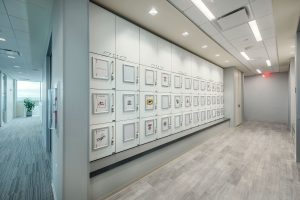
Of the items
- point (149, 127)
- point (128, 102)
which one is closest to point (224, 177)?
point (149, 127)

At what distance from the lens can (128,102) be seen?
9.85ft

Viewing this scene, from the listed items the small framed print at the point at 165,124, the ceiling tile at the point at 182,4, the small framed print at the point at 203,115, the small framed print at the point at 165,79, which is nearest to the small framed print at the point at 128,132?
the small framed print at the point at 165,124

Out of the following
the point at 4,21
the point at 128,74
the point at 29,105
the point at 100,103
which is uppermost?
the point at 4,21

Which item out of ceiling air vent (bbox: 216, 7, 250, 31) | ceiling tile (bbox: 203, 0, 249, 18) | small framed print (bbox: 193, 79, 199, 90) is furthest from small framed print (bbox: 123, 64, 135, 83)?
small framed print (bbox: 193, 79, 199, 90)

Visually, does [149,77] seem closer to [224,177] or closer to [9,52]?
[224,177]

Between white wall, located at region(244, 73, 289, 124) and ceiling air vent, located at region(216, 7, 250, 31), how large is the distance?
29.2 feet

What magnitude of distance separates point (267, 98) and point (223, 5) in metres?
9.93

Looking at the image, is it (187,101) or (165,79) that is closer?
(165,79)

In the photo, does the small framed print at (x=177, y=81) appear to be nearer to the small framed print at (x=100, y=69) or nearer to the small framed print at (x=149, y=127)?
the small framed print at (x=149, y=127)

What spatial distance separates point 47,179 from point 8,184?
62 cm

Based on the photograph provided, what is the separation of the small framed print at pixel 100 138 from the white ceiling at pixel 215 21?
6.94 feet

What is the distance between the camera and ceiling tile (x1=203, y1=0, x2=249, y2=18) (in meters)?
2.48

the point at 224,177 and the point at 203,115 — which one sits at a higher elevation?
the point at 203,115

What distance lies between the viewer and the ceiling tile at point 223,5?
8.15ft
